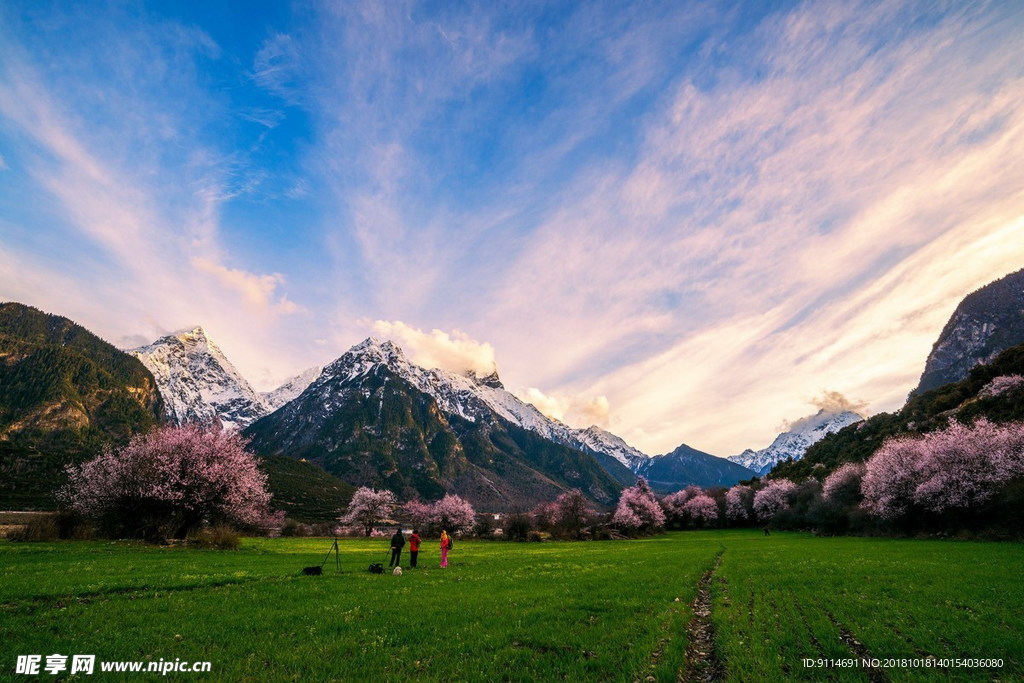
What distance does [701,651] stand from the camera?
12562mm

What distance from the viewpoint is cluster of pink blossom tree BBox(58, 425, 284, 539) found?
42.8m

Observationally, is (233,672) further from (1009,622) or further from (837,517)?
(837,517)

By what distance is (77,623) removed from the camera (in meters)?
13.3

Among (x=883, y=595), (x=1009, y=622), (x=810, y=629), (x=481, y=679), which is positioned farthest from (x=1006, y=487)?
(x=481, y=679)

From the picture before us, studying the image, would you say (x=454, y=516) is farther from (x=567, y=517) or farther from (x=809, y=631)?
(x=809, y=631)

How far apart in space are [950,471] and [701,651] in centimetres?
6352

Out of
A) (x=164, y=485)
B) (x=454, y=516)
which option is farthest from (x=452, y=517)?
(x=164, y=485)

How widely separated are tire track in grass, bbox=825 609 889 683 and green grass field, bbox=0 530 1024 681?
10 cm

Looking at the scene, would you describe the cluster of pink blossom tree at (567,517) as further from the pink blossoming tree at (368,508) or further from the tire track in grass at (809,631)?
the tire track in grass at (809,631)

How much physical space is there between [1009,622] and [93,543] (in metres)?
57.8

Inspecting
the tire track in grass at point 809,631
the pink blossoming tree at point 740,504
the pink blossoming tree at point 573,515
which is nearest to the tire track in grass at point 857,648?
the tire track in grass at point 809,631

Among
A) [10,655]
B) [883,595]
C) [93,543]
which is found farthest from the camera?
[93,543]

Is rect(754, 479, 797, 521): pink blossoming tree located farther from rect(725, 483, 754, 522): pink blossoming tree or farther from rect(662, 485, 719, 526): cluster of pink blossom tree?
rect(662, 485, 719, 526): cluster of pink blossom tree

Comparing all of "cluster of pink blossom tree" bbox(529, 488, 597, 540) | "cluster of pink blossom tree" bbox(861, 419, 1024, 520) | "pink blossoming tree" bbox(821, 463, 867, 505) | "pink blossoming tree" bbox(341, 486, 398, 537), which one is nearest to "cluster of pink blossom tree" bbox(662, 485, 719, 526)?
"cluster of pink blossom tree" bbox(529, 488, 597, 540)
